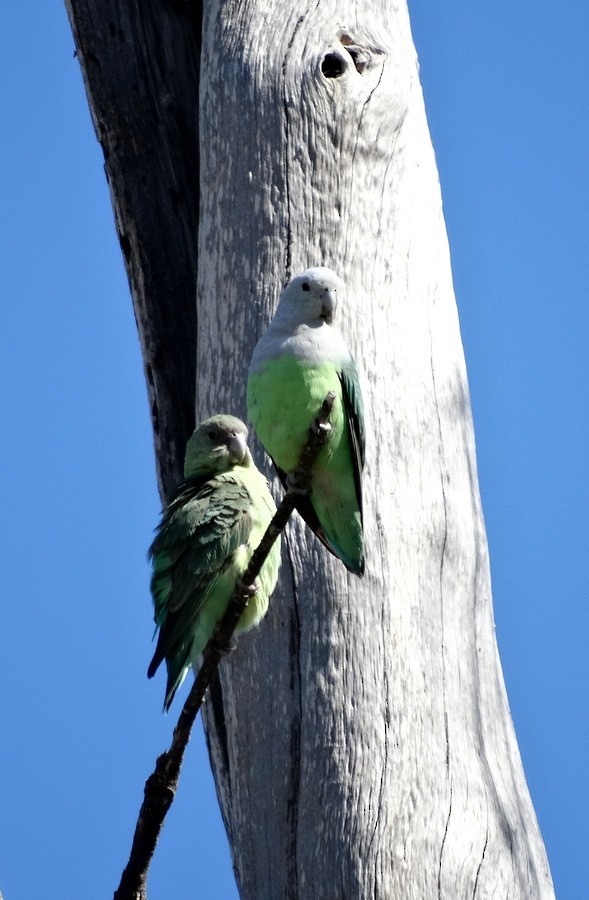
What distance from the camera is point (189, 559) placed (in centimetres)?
306

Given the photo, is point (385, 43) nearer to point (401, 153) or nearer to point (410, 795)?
point (401, 153)

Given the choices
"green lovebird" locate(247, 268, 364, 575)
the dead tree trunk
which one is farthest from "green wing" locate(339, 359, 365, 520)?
the dead tree trunk

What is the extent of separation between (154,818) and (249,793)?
1093mm

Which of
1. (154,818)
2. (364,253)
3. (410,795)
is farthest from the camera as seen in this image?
(364,253)

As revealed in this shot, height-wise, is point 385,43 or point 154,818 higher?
point 385,43

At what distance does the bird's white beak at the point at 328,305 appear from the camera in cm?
283

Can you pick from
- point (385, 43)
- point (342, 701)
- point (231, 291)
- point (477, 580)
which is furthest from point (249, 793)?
point (385, 43)

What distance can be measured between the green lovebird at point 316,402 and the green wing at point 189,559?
0.79 ft

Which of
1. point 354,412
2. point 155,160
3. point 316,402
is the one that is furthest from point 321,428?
point 155,160

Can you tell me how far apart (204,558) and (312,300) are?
2.46ft

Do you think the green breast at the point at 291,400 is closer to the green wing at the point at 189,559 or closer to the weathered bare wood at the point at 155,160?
the green wing at the point at 189,559

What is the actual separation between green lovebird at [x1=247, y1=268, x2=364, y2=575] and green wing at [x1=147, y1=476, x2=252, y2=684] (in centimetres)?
24

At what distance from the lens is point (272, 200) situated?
3.48 metres

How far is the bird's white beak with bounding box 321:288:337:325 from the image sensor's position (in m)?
2.83
